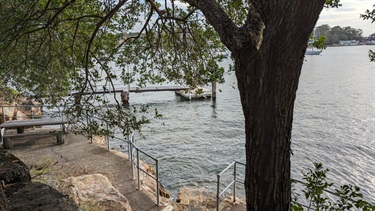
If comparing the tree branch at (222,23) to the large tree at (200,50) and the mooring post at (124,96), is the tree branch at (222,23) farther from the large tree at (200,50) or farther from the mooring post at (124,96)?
the mooring post at (124,96)

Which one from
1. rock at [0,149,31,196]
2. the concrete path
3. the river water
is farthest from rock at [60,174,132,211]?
the river water

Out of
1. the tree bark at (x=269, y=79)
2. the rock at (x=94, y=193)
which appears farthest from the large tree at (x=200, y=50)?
the rock at (x=94, y=193)

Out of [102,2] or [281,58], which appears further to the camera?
[102,2]

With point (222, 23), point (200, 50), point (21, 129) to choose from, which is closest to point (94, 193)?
point (200, 50)

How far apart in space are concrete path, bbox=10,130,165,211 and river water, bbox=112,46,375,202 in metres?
1.06

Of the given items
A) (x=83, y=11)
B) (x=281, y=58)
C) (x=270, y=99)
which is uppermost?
(x=83, y=11)

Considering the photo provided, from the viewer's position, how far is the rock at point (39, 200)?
2.97 metres

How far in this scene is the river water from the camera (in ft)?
33.8

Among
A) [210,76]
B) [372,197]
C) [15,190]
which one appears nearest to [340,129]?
[372,197]

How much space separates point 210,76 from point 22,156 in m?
5.20

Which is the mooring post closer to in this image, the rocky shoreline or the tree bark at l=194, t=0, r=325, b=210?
the rocky shoreline

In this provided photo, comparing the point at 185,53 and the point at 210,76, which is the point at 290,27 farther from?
the point at 185,53

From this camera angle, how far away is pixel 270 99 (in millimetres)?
2021

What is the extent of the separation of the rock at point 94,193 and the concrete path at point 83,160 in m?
0.32
